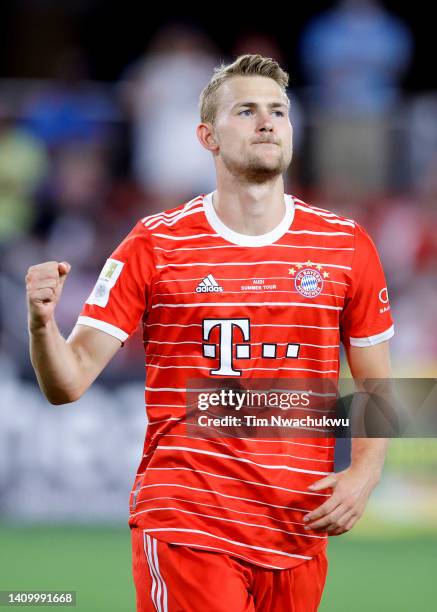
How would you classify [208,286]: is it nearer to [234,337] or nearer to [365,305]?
[234,337]

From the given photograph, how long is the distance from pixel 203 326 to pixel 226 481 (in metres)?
0.53

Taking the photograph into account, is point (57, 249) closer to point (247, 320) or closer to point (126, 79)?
point (126, 79)

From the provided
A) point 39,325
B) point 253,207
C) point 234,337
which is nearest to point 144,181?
point 253,207

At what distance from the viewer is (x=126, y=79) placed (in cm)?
1172

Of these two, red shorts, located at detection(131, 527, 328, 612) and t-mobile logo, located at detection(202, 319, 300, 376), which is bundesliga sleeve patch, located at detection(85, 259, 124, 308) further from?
red shorts, located at detection(131, 527, 328, 612)

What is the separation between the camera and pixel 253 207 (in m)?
4.30

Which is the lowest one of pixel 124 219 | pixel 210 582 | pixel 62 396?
pixel 210 582

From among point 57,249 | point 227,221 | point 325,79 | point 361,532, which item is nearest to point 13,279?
point 57,249

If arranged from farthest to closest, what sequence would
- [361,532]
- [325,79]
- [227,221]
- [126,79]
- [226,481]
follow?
[126,79] → [325,79] → [361,532] → [227,221] → [226,481]

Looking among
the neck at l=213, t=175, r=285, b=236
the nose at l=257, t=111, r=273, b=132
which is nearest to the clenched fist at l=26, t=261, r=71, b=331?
the neck at l=213, t=175, r=285, b=236

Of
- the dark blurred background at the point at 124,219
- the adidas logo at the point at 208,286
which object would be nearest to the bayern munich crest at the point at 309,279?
the adidas logo at the point at 208,286

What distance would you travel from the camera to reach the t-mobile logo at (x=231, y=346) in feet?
13.5

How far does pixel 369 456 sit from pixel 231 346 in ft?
2.04

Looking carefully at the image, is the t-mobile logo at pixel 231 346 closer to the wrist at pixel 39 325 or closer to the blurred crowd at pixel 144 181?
the wrist at pixel 39 325
